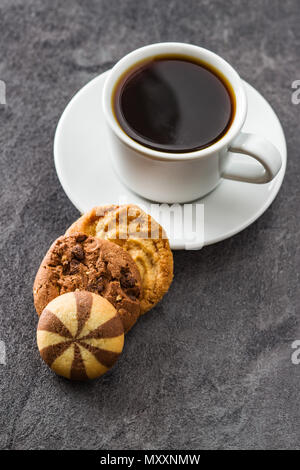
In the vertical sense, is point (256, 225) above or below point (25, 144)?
below

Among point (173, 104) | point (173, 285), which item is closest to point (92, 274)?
point (173, 285)

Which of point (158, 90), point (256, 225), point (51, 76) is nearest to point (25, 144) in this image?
point (51, 76)

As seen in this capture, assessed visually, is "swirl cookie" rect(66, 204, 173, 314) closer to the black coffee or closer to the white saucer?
the white saucer

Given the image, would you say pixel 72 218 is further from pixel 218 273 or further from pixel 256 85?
pixel 256 85

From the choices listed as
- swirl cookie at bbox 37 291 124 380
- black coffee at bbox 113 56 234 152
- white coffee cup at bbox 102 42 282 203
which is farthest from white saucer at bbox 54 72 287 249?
swirl cookie at bbox 37 291 124 380

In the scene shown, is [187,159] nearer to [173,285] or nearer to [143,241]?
[143,241]
